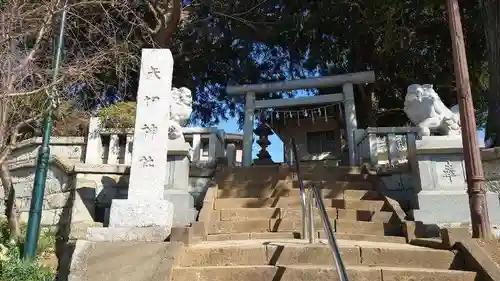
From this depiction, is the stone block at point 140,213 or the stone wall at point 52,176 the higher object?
the stone wall at point 52,176

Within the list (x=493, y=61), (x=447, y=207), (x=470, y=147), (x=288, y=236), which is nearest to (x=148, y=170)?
(x=288, y=236)

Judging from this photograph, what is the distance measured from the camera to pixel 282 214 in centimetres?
626

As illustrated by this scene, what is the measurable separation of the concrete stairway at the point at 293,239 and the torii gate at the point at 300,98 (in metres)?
2.92

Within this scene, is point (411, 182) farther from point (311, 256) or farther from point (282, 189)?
point (311, 256)

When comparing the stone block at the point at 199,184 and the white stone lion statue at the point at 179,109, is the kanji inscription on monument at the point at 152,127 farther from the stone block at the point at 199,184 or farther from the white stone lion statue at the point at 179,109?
the stone block at the point at 199,184

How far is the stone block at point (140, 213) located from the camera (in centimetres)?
512

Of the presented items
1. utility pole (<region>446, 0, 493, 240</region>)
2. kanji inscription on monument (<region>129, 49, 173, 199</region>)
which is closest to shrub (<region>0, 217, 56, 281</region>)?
kanji inscription on monument (<region>129, 49, 173, 199</region>)

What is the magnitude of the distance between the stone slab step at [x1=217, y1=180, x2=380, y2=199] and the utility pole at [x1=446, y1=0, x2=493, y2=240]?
2520 millimetres

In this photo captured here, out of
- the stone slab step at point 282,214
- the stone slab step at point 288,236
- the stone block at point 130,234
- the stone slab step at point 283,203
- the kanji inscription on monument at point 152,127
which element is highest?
the kanji inscription on monument at point 152,127

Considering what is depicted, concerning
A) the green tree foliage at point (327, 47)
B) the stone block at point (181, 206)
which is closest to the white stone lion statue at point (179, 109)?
the stone block at point (181, 206)

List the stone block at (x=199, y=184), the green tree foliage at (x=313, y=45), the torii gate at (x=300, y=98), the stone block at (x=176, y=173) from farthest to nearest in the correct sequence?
1. the torii gate at (x=300, y=98)
2. the green tree foliage at (x=313, y=45)
3. the stone block at (x=199, y=184)
4. the stone block at (x=176, y=173)

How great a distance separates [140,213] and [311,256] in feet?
7.22

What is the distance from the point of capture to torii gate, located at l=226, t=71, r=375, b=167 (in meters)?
10.8

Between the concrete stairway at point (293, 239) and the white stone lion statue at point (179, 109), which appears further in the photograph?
the white stone lion statue at point (179, 109)
